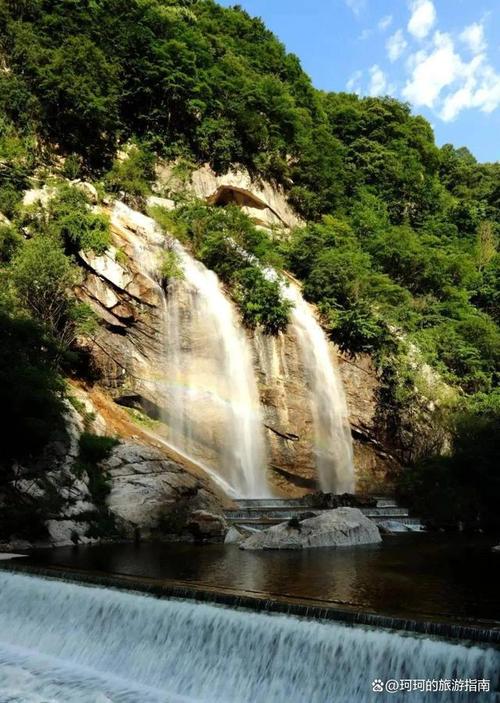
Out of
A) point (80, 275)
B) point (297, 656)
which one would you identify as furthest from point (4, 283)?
point (297, 656)

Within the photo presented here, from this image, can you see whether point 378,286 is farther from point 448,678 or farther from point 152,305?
point 448,678

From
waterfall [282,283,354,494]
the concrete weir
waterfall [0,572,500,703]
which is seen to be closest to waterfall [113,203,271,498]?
waterfall [282,283,354,494]

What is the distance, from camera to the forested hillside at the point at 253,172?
18734 millimetres

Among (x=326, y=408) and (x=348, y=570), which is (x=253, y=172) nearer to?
(x=326, y=408)

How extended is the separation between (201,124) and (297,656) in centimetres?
3069

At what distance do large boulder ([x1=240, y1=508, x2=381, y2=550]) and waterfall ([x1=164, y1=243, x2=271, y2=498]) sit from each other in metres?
7.24

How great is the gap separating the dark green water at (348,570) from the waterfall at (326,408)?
9666 mm

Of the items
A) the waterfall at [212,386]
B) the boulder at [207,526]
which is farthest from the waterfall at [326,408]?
the boulder at [207,526]

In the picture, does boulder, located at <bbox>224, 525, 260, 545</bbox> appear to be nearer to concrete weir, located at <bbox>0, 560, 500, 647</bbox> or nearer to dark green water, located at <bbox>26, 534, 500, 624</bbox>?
dark green water, located at <bbox>26, 534, 500, 624</bbox>

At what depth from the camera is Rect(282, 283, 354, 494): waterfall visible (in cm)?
2361

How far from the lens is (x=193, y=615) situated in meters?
7.21

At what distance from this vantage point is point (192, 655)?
22.7 ft

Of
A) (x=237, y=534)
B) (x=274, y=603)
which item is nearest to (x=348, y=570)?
(x=274, y=603)

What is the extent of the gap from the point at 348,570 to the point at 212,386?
42.5 ft
